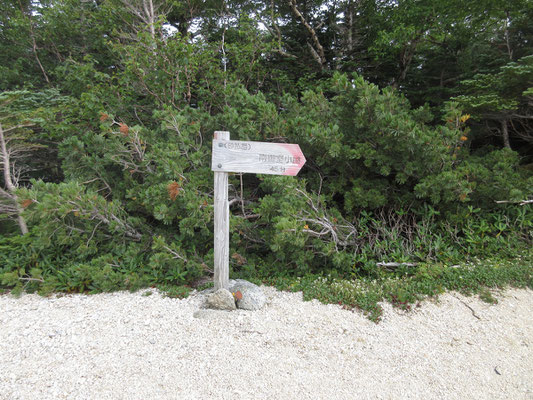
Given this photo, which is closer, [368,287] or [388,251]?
[368,287]

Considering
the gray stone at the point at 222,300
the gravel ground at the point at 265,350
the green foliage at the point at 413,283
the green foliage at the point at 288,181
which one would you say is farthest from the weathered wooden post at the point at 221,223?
the green foliage at the point at 413,283

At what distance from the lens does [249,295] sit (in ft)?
9.52

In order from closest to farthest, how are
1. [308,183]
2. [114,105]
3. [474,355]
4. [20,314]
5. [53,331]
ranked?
[474,355]
[53,331]
[20,314]
[308,183]
[114,105]

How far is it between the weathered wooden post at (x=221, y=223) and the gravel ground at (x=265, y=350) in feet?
1.21

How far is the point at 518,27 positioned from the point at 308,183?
5.09 m

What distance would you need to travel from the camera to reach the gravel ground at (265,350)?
193cm

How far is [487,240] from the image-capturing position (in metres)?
3.84

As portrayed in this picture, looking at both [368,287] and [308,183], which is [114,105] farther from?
[368,287]

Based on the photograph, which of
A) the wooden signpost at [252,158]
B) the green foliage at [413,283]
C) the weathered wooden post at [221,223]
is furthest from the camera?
the green foliage at [413,283]

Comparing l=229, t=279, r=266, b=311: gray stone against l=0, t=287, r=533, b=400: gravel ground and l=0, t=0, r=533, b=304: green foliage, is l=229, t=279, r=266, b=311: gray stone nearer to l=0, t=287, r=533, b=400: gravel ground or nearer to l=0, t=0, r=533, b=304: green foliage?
l=0, t=287, r=533, b=400: gravel ground

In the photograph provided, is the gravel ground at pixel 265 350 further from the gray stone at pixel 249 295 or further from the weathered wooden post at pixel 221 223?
the weathered wooden post at pixel 221 223

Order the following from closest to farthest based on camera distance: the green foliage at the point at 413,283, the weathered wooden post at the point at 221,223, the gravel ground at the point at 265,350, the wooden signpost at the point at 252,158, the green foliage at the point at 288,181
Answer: the gravel ground at the point at 265,350 → the wooden signpost at the point at 252,158 → the weathered wooden post at the point at 221,223 → the green foliage at the point at 413,283 → the green foliage at the point at 288,181

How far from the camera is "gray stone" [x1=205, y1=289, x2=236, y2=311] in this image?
9.15ft

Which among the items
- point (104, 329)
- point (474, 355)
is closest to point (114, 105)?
point (104, 329)
